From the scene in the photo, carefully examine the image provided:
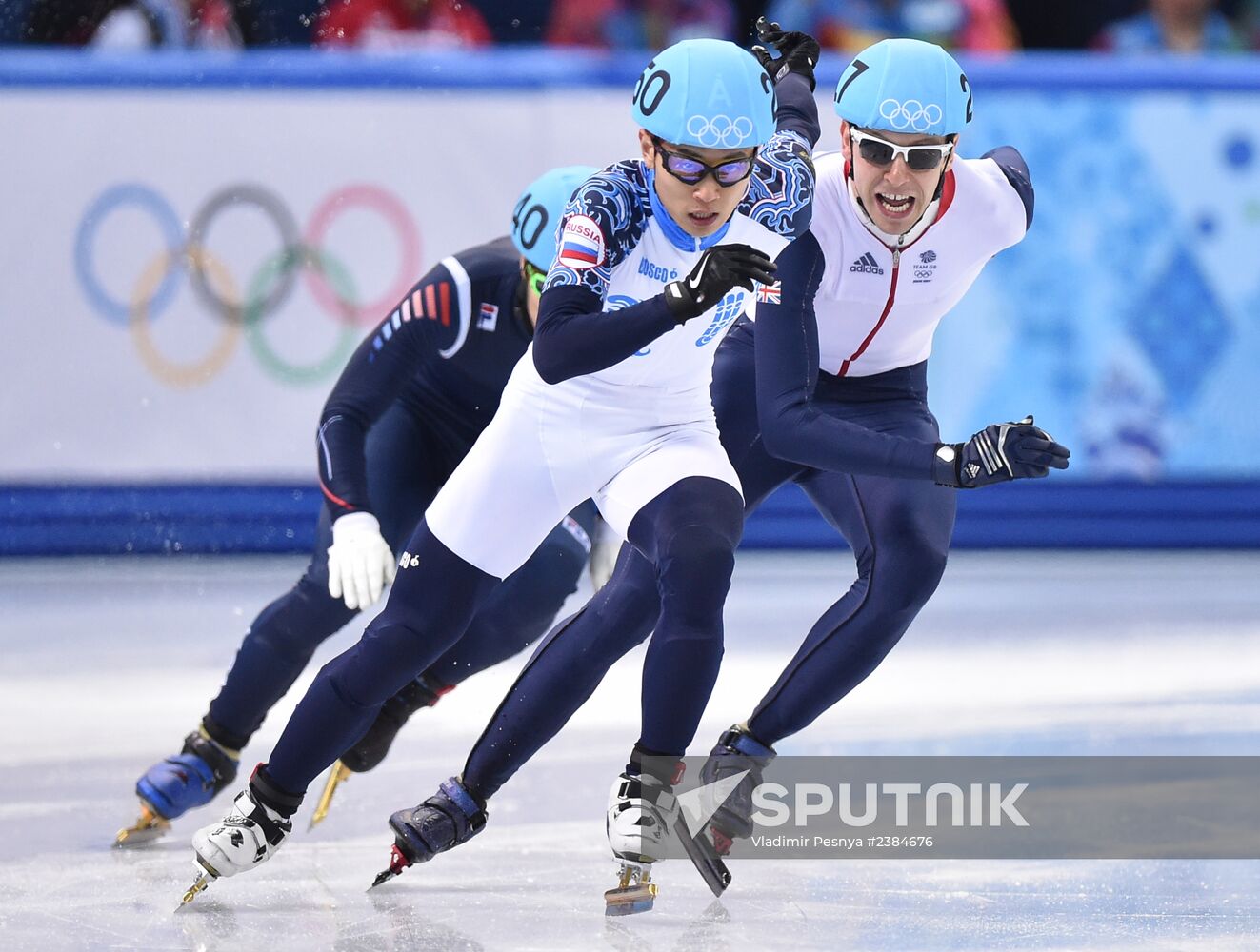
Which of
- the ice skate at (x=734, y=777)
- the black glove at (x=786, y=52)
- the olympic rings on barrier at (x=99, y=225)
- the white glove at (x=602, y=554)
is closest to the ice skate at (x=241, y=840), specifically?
the ice skate at (x=734, y=777)

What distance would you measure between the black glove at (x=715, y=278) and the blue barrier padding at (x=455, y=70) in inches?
195

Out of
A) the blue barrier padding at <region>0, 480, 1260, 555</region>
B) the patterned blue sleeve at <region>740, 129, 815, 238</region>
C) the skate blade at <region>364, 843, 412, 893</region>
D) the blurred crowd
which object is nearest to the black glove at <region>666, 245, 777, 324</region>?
the patterned blue sleeve at <region>740, 129, 815, 238</region>

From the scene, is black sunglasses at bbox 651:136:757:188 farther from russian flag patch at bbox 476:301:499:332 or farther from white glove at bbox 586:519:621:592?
white glove at bbox 586:519:621:592

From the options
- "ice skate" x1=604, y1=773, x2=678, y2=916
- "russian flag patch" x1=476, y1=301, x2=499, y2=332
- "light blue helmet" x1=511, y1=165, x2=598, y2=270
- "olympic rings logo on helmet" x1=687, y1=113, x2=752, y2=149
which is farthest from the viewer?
"russian flag patch" x1=476, y1=301, x2=499, y2=332

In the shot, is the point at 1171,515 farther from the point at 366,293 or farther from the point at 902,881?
the point at 902,881

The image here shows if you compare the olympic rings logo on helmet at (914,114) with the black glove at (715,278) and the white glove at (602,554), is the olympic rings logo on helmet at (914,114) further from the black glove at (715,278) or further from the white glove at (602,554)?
the white glove at (602,554)

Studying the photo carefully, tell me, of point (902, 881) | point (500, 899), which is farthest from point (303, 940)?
point (902, 881)

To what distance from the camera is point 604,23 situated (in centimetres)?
917

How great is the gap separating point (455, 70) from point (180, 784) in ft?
15.0

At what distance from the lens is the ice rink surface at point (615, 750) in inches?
145

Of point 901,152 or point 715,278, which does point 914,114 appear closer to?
point 901,152

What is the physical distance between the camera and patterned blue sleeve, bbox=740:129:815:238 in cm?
384

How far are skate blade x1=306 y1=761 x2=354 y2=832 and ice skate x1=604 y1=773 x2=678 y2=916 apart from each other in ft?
3.16

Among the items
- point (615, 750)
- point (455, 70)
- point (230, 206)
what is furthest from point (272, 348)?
point (615, 750)
